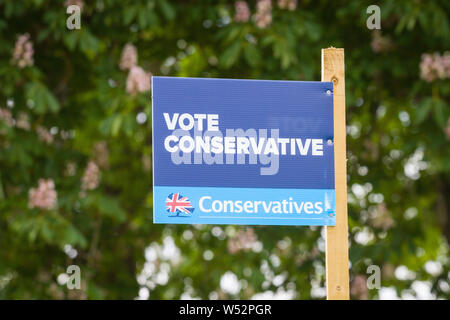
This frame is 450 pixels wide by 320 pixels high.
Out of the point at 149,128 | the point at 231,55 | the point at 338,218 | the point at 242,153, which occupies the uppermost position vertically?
the point at 231,55

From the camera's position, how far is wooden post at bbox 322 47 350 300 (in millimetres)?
2771

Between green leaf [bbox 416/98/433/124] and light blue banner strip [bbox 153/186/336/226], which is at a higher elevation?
green leaf [bbox 416/98/433/124]

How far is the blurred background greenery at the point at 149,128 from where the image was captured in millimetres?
5680

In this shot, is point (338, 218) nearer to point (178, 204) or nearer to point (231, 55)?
point (178, 204)

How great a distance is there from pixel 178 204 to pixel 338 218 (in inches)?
21.5

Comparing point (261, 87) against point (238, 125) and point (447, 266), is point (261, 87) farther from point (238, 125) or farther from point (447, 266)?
point (447, 266)

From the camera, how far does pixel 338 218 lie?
2.81 m

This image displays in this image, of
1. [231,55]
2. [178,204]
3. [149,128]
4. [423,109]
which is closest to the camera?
[178,204]

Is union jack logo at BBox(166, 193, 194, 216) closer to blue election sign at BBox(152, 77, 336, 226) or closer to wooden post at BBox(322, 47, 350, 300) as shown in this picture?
blue election sign at BBox(152, 77, 336, 226)

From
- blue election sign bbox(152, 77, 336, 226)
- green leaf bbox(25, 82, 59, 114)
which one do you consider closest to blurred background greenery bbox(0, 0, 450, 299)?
green leaf bbox(25, 82, 59, 114)

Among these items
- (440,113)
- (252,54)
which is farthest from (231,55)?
(440,113)

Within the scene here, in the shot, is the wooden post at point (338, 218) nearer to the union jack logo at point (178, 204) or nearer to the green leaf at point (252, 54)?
the union jack logo at point (178, 204)

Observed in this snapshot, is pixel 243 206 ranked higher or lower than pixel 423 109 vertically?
lower

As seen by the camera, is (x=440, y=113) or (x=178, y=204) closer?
(x=178, y=204)
